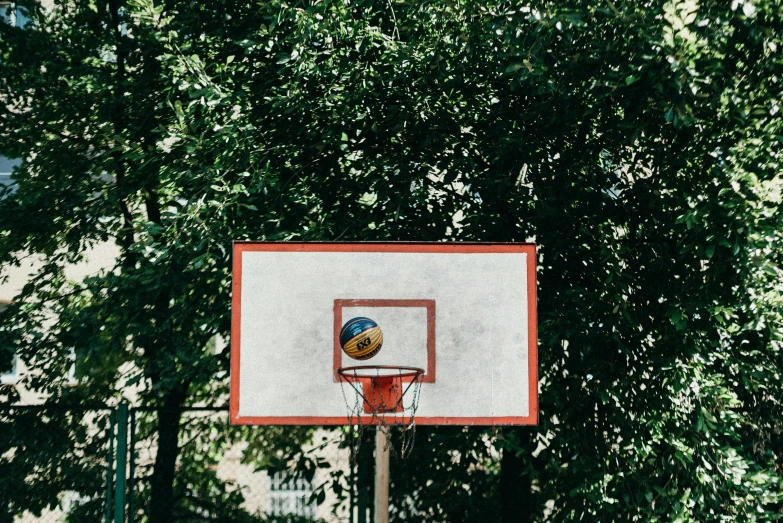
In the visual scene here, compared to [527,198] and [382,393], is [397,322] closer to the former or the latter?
[382,393]

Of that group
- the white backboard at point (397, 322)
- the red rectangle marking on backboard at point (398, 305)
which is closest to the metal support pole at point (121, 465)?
the white backboard at point (397, 322)

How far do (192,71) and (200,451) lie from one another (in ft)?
13.7

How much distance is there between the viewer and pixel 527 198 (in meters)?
6.51

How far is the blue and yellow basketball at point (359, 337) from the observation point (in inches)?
229

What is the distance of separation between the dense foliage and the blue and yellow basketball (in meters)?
0.98

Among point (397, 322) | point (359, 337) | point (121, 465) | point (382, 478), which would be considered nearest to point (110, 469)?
point (121, 465)

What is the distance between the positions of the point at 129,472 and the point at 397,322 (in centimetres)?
347

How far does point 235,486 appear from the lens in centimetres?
835

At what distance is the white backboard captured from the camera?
5801 millimetres

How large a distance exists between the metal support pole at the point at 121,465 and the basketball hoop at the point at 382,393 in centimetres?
256

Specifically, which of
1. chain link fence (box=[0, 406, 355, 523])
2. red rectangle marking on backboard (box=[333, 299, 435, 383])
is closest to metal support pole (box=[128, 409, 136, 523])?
chain link fence (box=[0, 406, 355, 523])

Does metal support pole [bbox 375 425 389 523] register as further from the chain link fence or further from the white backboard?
the chain link fence

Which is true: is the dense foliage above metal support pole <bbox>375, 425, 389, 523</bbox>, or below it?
above

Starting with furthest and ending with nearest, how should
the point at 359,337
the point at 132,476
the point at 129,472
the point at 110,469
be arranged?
the point at 129,472 → the point at 132,476 → the point at 110,469 → the point at 359,337
